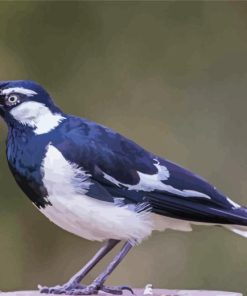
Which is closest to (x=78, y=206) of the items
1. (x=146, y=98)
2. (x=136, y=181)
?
(x=136, y=181)

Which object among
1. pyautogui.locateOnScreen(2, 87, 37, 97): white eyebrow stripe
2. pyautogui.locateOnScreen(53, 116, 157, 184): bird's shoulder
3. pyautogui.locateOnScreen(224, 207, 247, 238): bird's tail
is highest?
pyautogui.locateOnScreen(2, 87, 37, 97): white eyebrow stripe

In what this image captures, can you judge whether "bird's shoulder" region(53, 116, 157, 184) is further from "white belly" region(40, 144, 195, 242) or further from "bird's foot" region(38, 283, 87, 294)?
"bird's foot" region(38, 283, 87, 294)

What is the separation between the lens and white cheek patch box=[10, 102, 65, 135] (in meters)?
1.77

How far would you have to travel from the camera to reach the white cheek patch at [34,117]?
1.77m

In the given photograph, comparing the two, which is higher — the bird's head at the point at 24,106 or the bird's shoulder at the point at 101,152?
the bird's head at the point at 24,106

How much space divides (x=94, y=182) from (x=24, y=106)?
19 cm

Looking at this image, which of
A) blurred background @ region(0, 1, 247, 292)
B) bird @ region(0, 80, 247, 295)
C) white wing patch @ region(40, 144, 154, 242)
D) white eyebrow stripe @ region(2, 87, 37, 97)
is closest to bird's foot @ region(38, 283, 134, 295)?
bird @ region(0, 80, 247, 295)

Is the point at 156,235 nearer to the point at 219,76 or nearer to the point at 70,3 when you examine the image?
the point at 219,76

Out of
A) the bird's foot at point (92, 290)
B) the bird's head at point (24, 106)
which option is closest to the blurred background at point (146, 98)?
the bird's foot at point (92, 290)

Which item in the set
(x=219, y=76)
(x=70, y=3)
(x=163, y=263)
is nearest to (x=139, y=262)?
(x=163, y=263)

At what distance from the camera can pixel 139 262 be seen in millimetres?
3125

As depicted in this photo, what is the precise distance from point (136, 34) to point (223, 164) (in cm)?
54

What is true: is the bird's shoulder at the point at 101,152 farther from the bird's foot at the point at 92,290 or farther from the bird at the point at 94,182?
the bird's foot at the point at 92,290

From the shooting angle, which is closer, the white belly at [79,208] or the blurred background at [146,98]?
the white belly at [79,208]
